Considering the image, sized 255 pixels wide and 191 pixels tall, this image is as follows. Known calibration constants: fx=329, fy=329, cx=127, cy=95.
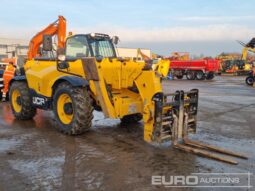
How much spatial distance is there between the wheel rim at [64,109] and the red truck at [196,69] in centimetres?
2519

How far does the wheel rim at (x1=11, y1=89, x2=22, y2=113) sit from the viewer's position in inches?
359

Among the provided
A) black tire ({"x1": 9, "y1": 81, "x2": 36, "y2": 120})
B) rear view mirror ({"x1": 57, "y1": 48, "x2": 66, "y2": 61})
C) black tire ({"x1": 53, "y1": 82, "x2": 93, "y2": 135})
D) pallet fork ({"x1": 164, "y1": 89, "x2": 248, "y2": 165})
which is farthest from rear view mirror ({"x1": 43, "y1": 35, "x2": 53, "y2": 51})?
pallet fork ({"x1": 164, "y1": 89, "x2": 248, "y2": 165})

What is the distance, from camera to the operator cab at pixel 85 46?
782cm

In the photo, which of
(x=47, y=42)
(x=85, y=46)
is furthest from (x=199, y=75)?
(x=47, y=42)

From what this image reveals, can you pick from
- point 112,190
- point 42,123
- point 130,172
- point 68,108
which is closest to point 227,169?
point 130,172

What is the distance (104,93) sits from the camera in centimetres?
705

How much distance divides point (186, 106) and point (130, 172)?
7.49 feet

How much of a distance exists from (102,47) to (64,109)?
186cm

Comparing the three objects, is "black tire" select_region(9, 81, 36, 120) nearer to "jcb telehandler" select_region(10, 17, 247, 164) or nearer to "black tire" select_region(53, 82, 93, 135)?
"jcb telehandler" select_region(10, 17, 247, 164)

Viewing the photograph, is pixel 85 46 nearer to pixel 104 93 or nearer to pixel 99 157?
pixel 104 93

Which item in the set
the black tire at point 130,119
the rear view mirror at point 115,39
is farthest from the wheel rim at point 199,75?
the rear view mirror at point 115,39

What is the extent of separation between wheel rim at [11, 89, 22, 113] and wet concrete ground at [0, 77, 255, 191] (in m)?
0.36

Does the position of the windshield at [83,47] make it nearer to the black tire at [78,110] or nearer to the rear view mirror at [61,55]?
the rear view mirror at [61,55]

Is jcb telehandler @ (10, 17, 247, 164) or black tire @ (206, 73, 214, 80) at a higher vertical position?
jcb telehandler @ (10, 17, 247, 164)
